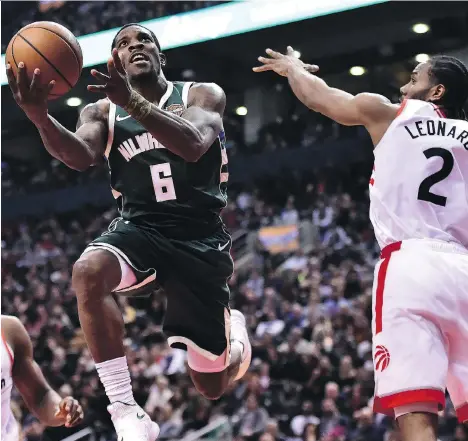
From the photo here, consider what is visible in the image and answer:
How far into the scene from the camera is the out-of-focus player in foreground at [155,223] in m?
4.29

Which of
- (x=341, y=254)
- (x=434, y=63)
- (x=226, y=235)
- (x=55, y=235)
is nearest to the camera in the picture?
(x=434, y=63)

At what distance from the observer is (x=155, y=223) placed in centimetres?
483

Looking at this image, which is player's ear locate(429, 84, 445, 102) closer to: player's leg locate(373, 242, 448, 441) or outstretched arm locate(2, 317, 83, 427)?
player's leg locate(373, 242, 448, 441)

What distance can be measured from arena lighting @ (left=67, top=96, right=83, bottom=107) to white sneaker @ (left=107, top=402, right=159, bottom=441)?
51.8ft

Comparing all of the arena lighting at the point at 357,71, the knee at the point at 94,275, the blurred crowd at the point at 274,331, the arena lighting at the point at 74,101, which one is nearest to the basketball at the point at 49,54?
the knee at the point at 94,275

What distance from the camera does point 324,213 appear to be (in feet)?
50.8

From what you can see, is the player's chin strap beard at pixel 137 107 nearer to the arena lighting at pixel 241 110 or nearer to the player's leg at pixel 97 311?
the player's leg at pixel 97 311

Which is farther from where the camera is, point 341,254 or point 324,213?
point 324,213

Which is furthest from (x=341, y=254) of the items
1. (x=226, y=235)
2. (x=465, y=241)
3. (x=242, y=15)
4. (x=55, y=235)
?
(x=465, y=241)

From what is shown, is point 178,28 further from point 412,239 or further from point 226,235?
point 412,239

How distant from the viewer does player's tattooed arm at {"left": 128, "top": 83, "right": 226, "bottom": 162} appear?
4.03 m

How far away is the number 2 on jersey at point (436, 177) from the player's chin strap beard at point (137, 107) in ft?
4.15

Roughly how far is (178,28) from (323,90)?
12137mm

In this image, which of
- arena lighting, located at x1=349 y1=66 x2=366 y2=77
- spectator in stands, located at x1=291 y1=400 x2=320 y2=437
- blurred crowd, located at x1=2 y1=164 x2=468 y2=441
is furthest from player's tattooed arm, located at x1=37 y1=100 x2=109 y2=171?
arena lighting, located at x1=349 y1=66 x2=366 y2=77
